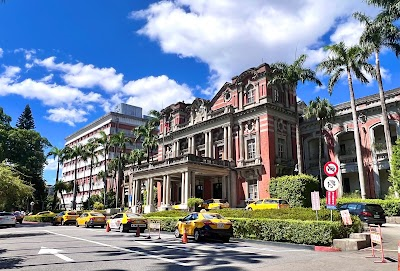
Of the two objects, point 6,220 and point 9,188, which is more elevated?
point 9,188

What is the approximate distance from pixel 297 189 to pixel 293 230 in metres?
18.9

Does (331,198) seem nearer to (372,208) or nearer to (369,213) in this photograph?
(369,213)

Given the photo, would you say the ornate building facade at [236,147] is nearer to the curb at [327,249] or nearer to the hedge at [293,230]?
the hedge at [293,230]

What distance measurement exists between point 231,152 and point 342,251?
29.8 m

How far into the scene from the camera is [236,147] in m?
42.5

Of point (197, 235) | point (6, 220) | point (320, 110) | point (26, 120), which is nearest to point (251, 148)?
point (320, 110)

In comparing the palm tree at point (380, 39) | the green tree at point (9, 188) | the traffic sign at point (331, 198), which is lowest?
the traffic sign at point (331, 198)

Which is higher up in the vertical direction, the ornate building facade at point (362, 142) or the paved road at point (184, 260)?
the ornate building facade at point (362, 142)

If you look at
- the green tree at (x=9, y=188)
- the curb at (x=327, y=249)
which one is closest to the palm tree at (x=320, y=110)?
the curb at (x=327, y=249)

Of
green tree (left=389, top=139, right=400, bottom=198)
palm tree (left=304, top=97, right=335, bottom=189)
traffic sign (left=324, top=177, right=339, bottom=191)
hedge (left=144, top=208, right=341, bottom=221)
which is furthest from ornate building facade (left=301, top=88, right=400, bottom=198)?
traffic sign (left=324, top=177, right=339, bottom=191)

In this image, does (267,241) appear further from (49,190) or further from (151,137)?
(49,190)

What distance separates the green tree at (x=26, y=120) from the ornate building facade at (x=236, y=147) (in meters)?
56.3

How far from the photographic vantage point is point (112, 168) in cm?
6569

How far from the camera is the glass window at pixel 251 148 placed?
4083 cm
